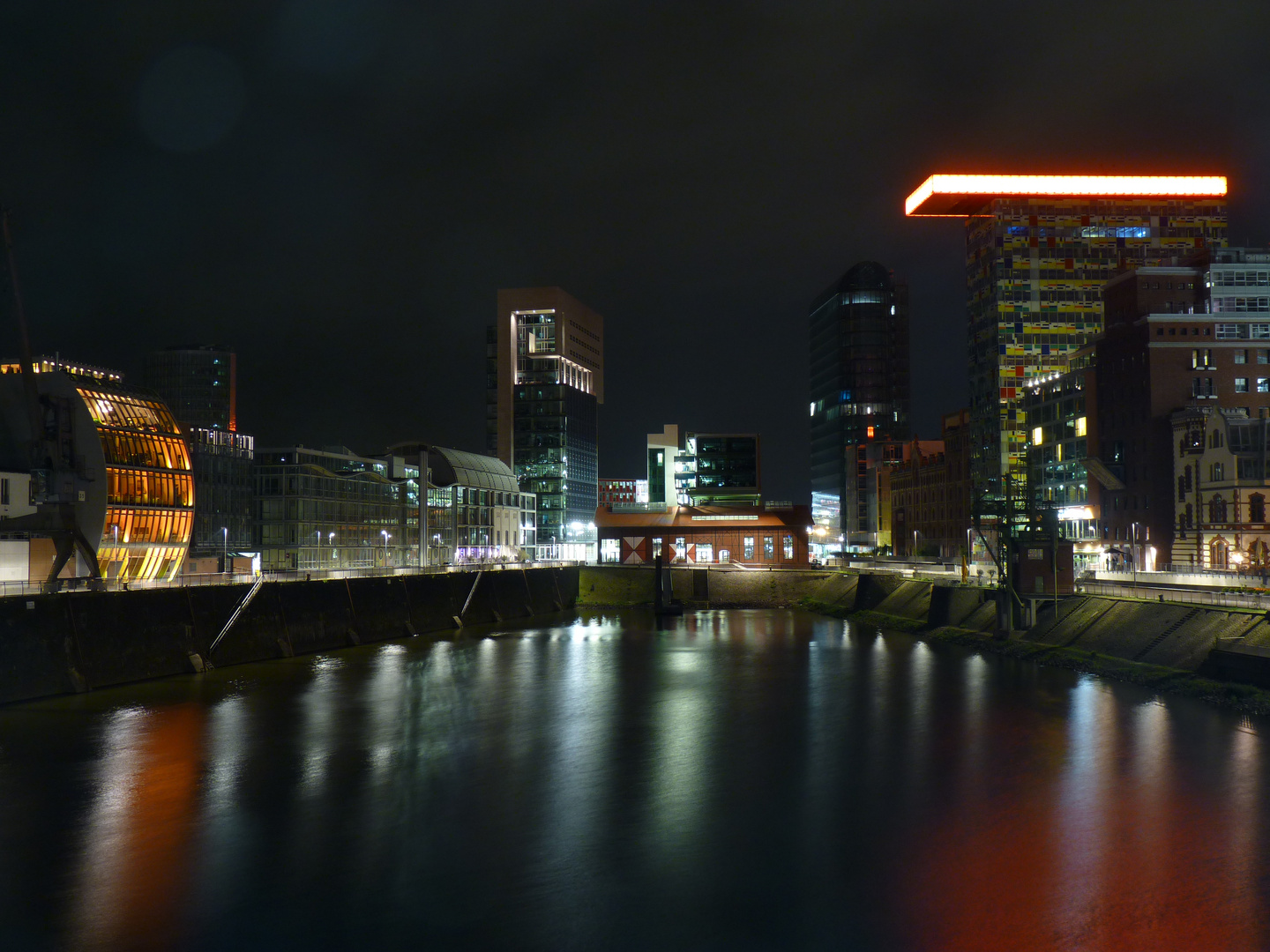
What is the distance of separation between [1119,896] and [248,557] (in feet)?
289

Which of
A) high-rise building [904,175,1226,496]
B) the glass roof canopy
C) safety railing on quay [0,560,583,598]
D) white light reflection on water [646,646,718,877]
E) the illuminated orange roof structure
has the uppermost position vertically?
the illuminated orange roof structure

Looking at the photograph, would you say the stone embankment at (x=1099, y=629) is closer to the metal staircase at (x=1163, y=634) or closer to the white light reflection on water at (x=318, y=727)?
the metal staircase at (x=1163, y=634)

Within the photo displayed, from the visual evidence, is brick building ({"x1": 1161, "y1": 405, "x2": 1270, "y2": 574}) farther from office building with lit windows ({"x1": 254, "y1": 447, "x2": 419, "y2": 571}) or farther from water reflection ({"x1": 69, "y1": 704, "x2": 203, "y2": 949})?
office building with lit windows ({"x1": 254, "y1": 447, "x2": 419, "y2": 571})

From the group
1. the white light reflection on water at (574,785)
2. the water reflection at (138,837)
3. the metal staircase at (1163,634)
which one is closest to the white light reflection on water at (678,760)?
the white light reflection on water at (574,785)

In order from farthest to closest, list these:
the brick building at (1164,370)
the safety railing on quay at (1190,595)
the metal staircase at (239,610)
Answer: the brick building at (1164,370) → the metal staircase at (239,610) → the safety railing on quay at (1190,595)

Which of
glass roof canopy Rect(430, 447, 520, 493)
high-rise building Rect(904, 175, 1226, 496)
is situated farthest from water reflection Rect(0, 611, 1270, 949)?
high-rise building Rect(904, 175, 1226, 496)

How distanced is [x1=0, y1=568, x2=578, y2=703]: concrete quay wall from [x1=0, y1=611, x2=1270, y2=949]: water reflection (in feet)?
7.30

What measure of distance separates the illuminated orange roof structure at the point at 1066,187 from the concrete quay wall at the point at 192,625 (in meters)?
103

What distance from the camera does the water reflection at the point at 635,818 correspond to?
24375 mm

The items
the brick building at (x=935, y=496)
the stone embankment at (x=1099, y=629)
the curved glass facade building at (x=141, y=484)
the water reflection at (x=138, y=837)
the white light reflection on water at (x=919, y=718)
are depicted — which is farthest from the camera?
the brick building at (x=935, y=496)

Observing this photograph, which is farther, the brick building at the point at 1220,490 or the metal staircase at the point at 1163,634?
the brick building at the point at 1220,490

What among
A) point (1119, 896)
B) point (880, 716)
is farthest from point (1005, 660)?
point (1119, 896)

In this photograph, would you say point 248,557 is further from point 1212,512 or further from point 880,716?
point 1212,512

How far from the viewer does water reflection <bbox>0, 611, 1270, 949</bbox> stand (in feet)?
80.0
